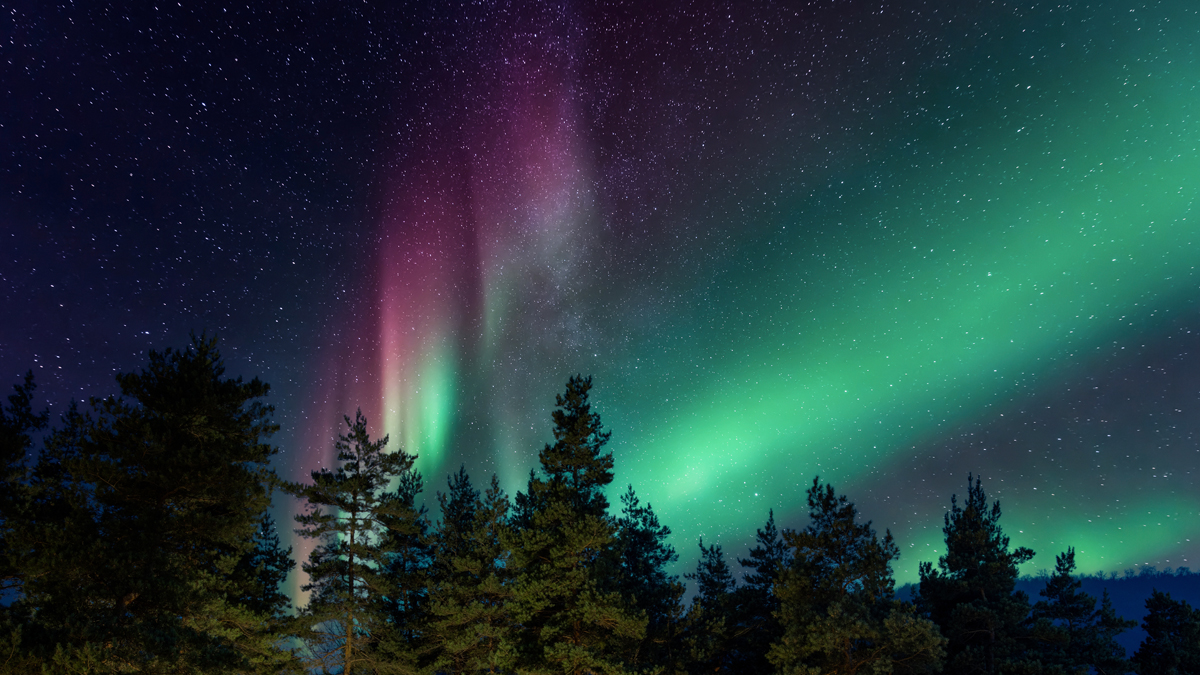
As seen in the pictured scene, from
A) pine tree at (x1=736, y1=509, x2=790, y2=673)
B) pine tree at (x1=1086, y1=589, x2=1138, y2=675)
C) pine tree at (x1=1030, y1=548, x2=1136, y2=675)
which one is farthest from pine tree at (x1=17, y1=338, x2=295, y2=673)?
pine tree at (x1=1086, y1=589, x2=1138, y2=675)

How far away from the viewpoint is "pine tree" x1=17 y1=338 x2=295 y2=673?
415 inches

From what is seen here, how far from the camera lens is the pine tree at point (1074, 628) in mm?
27672

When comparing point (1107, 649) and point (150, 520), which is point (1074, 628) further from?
point (150, 520)

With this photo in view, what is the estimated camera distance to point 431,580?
84.8 feet

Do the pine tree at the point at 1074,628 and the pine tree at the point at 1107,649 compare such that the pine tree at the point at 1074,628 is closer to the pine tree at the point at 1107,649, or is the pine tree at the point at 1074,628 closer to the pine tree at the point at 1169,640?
the pine tree at the point at 1107,649

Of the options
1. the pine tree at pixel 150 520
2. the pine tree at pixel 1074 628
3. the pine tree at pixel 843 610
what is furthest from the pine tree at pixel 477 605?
the pine tree at pixel 1074 628

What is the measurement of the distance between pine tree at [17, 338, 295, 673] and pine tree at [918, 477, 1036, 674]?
1187 inches

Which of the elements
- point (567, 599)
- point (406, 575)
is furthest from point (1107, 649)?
point (406, 575)

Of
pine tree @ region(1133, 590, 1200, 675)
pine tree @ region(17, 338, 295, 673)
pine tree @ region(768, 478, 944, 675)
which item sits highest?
pine tree @ region(17, 338, 295, 673)

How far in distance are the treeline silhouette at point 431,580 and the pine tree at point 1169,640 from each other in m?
0.10

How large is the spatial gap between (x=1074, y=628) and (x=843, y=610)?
68.4 ft

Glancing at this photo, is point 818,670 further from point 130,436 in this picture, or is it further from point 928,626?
point 130,436

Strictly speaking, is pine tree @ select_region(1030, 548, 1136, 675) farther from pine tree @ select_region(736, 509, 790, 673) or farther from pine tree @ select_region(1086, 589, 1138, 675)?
pine tree @ select_region(736, 509, 790, 673)

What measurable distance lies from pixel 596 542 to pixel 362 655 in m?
10.5
